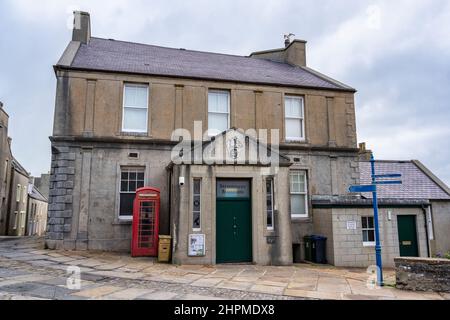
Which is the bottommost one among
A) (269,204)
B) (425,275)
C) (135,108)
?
(425,275)

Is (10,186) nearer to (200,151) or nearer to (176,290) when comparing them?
(200,151)

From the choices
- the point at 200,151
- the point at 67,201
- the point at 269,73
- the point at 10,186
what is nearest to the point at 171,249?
the point at 200,151

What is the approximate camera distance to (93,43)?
62.5ft

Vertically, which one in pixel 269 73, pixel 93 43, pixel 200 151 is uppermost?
pixel 93 43

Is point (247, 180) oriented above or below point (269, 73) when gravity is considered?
below

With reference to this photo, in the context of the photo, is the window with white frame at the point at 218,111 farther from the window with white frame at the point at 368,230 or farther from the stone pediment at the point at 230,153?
the window with white frame at the point at 368,230

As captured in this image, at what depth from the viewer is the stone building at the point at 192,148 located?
12758 millimetres

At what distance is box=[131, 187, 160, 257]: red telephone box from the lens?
1343 cm

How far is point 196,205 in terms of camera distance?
12.5 meters

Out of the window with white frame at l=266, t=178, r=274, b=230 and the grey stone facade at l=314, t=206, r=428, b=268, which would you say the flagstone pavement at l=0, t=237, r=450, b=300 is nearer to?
the grey stone facade at l=314, t=206, r=428, b=268

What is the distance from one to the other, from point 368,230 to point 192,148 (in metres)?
8.21

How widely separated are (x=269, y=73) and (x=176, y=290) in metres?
14.0

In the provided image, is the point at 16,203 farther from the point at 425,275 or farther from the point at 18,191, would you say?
the point at 425,275

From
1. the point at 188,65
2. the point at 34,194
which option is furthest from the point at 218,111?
the point at 34,194
